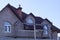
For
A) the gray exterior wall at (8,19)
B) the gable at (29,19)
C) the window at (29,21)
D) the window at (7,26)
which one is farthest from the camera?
the window at (29,21)

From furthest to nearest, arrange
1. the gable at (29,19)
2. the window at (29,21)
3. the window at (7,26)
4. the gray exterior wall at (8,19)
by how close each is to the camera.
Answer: the window at (29,21), the gable at (29,19), the window at (7,26), the gray exterior wall at (8,19)

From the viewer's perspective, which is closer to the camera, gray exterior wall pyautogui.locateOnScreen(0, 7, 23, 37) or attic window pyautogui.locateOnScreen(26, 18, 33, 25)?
gray exterior wall pyautogui.locateOnScreen(0, 7, 23, 37)

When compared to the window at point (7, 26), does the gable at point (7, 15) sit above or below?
above

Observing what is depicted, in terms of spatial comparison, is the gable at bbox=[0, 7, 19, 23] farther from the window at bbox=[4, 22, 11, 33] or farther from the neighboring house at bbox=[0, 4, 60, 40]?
the window at bbox=[4, 22, 11, 33]

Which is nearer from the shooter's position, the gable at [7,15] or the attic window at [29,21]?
the gable at [7,15]

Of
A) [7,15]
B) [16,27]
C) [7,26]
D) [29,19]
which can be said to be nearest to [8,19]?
[7,15]

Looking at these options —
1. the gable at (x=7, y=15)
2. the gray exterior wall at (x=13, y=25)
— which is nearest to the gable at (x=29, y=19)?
the gray exterior wall at (x=13, y=25)

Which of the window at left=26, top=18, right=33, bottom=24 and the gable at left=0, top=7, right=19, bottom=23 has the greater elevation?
the gable at left=0, top=7, right=19, bottom=23

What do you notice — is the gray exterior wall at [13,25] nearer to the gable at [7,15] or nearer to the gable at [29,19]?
the gable at [7,15]

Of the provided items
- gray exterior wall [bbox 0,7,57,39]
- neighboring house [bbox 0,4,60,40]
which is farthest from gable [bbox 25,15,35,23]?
gray exterior wall [bbox 0,7,57,39]

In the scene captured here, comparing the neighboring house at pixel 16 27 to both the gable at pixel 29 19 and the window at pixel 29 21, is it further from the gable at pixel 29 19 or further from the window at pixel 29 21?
the window at pixel 29 21

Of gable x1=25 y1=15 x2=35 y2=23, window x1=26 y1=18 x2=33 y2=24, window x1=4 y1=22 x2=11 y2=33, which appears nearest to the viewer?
window x1=4 y1=22 x2=11 y2=33

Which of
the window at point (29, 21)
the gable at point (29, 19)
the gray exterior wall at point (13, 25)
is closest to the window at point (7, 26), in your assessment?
the gray exterior wall at point (13, 25)

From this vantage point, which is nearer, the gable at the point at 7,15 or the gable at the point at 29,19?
the gable at the point at 7,15
